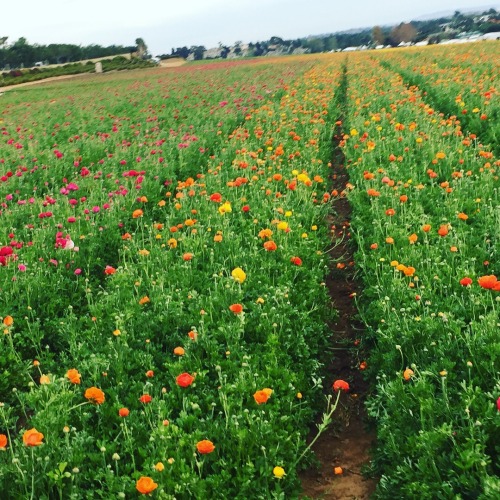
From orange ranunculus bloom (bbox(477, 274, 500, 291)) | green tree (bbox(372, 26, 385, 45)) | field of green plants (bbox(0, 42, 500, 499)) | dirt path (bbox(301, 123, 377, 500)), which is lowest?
dirt path (bbox(301, 123, 377, 500))

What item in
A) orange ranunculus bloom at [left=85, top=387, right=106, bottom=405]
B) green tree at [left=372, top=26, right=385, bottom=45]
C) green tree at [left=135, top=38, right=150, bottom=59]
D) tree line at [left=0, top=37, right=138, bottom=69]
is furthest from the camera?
green tree at [left=372, top=26, right=385, bottom=45]

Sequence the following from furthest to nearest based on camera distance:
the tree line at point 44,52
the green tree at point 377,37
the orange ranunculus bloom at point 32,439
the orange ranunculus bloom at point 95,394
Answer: the green tree at point 377,37 → the tree line at point 44,52 → the orange ranunculus bloom at point 95,394 → the orange ranunculus bloom at point 32,439

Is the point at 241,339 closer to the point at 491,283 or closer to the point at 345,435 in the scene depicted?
the point at 345,435

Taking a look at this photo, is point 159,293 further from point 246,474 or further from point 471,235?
point 471,235

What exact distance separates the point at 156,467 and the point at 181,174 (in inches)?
298

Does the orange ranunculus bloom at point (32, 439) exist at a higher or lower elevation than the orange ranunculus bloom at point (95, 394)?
higher

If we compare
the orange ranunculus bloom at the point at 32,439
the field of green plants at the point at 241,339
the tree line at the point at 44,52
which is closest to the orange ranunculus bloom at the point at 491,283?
the field of green plants at the point at 241,339

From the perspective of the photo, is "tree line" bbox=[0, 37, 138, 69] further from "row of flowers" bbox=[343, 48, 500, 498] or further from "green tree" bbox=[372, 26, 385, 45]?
"row of flowers" bbox=[343, 48, 500, 498]

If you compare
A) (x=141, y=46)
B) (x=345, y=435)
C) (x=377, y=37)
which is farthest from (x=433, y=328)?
(x=377, y=37)

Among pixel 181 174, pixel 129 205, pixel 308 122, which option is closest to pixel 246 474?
pixel 129 205

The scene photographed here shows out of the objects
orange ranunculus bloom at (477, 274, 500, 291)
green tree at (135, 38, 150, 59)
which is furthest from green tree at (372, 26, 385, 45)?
orange ranunculus bloom at (477, 274, 500, 291)

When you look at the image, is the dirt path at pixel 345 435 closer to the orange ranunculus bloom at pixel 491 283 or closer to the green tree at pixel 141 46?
the orange ranunculus bloom at pixel 491 283

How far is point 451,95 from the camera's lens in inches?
545

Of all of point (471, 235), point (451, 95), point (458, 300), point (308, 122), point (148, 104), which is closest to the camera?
point (458, 300)
